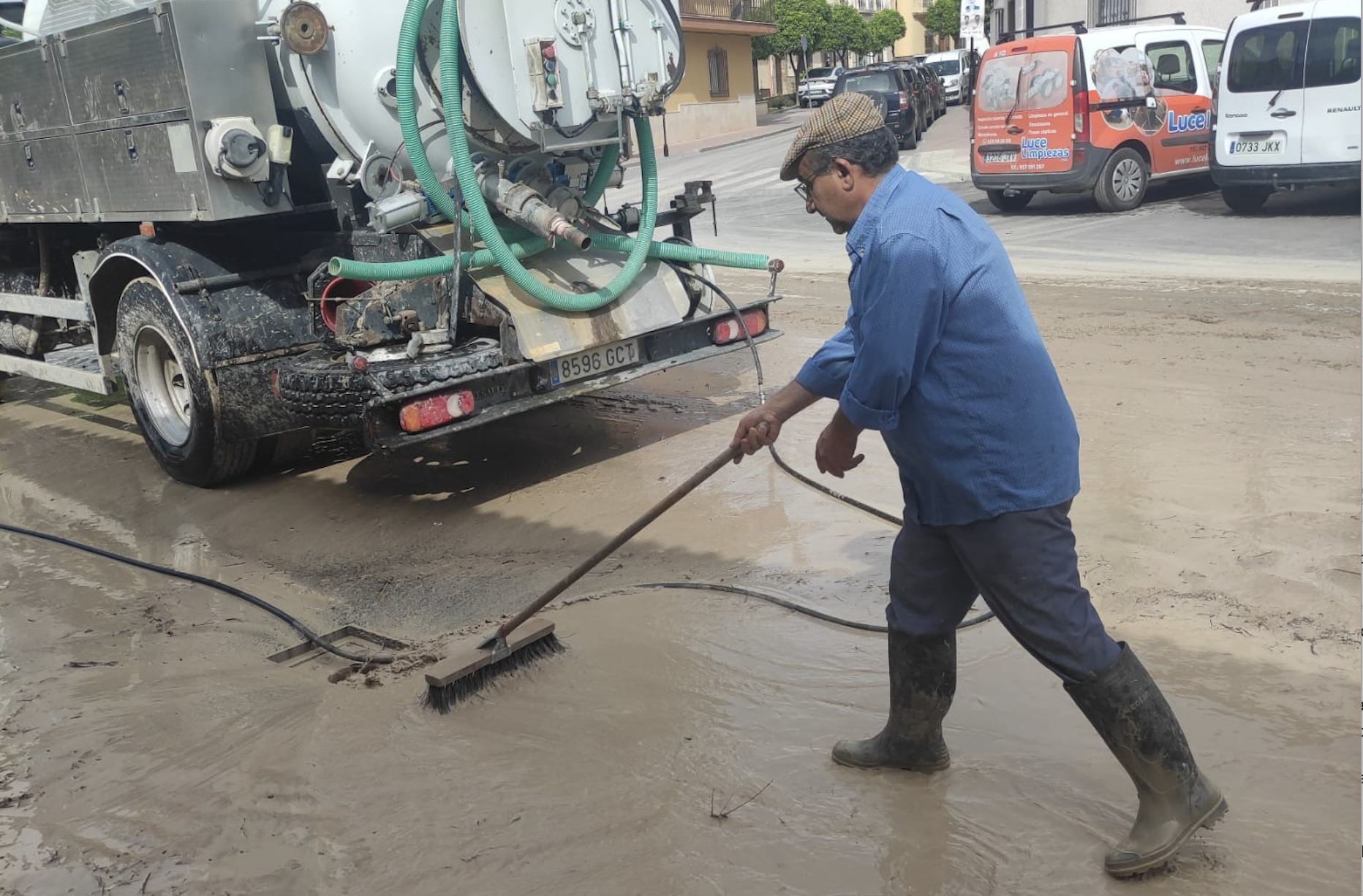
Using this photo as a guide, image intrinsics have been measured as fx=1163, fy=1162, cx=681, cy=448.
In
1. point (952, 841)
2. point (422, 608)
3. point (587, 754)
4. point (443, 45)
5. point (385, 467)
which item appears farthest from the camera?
point (385, 467)

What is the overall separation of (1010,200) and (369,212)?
1032cm

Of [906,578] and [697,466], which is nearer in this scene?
[906,578]

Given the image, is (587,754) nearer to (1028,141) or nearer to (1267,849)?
(1267,849)

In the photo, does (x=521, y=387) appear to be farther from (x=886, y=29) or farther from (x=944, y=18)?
(x=944, y=18)

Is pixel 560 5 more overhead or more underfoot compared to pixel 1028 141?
more overhead

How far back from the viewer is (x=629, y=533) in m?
3.64

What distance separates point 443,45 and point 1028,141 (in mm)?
9184

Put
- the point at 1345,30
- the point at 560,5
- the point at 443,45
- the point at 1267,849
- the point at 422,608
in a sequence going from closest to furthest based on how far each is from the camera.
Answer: the point at 1267,849 → the point at 422,608 → the point at 443,45 → the point at 560,5 → the point at 1345,30

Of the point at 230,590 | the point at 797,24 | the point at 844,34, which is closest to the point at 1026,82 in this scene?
the point at 230,590

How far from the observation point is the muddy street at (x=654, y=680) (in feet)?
9.55

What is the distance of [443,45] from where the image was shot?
5.00m

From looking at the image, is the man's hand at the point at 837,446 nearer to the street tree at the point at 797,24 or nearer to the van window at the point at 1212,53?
the van window at the point at 1212,53

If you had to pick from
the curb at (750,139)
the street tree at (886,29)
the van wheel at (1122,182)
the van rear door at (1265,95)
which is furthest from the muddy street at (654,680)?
the street tree at (886,29)

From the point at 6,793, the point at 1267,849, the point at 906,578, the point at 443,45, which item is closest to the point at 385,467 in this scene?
the point at 443,45
